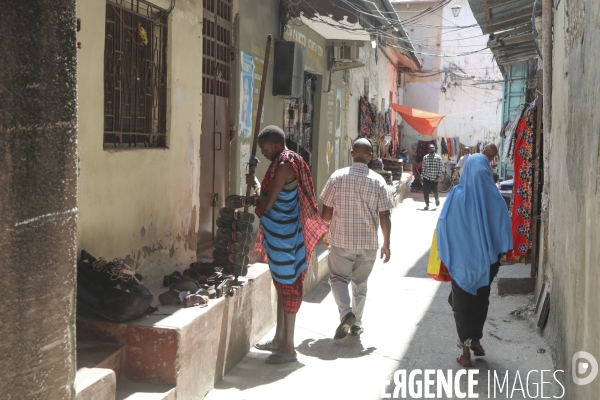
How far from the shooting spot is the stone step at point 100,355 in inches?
135

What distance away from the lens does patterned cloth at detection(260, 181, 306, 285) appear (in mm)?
4902

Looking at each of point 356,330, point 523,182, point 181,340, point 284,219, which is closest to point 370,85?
point 523,182

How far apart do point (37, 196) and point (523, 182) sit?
275 inches

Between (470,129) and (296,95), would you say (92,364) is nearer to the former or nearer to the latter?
(296,95)

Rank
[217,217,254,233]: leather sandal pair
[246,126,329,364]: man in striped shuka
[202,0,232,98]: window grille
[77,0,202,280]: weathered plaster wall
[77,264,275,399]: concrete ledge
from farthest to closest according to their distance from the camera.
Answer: [202,0,232,98]: window grille < [217,217,254,233]: leather sandal pair < [246,126,329,364]: man in striped shuka < [77,0,202,280]: weathered plaster wall < [77,264,275,399]: concrete ledge

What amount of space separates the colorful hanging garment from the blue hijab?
3138 mm

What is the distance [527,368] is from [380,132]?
1397cm

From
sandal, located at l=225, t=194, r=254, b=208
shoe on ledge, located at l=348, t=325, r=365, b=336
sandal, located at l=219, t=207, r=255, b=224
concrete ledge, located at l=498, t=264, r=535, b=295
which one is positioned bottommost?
shoe on ledge, located at l=348, t=325, r=365, b=336

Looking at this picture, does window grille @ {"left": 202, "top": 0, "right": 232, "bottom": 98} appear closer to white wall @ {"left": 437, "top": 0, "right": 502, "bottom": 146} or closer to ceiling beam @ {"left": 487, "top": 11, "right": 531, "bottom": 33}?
ceiling beam @ {"left": 487, "top": 11, "right": 531, "bottom": 33}

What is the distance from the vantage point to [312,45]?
10094 mm

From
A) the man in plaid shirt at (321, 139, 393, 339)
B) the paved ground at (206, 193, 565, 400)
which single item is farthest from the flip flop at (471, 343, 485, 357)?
the man in plaid shirt at (321, 139, 393, 339)

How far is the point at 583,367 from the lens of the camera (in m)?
3.48

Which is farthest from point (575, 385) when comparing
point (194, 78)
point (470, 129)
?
point (470, 129)

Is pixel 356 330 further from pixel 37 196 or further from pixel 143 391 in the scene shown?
pixel 37 196
